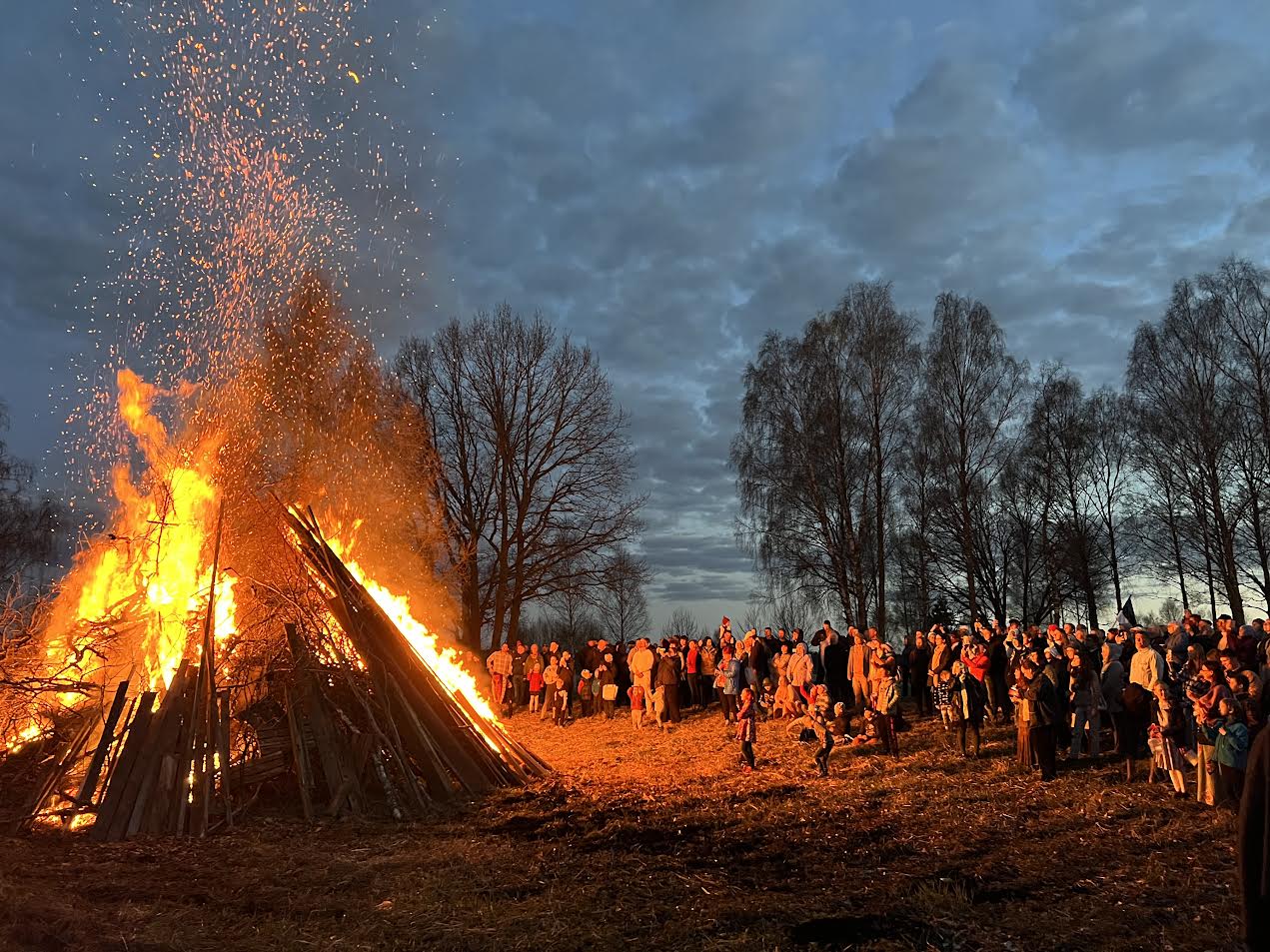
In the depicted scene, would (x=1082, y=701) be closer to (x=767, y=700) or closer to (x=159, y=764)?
(x=767, y=700)

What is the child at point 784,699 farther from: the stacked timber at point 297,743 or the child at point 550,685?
the stacked timber at point 297,743

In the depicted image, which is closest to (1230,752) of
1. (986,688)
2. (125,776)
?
(986,688)

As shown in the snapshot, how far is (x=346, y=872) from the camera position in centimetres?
804

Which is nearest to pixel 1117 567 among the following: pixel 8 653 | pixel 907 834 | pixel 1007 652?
pixel 1007 652

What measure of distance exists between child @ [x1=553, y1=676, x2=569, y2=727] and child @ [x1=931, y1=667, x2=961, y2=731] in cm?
892

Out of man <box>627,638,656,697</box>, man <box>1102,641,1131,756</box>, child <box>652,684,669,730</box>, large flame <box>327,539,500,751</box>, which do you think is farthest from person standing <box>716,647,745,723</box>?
man <box>1102,641,1131,756</box>

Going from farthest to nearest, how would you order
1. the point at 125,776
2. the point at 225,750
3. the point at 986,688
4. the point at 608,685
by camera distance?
the point at 608,685 < the point at 986,688 < the point at 225,750 < the point at 125,776

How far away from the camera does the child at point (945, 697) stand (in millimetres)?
14211

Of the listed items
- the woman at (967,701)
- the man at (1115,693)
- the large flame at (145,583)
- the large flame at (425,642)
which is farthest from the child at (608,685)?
the man at (1115,693)

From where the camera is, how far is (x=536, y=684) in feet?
71.7

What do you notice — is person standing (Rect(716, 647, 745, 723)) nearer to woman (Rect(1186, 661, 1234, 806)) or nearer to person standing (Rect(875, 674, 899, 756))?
person standing (Rect(875, 674, 899, 756))

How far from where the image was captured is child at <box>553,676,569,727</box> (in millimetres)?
20375

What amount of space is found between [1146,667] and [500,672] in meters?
15.5

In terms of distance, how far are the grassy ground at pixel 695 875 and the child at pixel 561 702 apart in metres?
8.43
